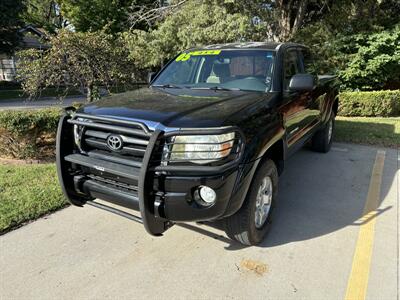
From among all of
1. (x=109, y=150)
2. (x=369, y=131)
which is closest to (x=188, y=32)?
(x=369, y=131)

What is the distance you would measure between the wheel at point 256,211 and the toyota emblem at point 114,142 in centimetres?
117

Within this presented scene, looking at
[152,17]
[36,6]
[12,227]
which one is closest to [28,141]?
[12,227]

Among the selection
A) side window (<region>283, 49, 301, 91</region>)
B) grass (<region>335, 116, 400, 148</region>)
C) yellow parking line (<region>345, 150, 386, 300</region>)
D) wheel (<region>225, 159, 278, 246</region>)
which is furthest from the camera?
grass (<region>335, 116, 400, 148</region>)

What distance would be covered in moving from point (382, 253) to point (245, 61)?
253 cm

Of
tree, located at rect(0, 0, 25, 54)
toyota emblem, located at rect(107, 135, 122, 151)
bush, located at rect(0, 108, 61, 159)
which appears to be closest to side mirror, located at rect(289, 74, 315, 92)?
toyota emblem, located at rect(107, 135, 122, 151)

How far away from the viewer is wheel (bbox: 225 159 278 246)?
9.28 ft

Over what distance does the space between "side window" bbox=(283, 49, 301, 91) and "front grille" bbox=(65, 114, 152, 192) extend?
192 cm

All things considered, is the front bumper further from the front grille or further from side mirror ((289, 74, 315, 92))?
side mirror ((289, 74, 315, 92))

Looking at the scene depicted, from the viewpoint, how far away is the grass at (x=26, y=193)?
3629 mm

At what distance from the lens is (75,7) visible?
23.8 meters

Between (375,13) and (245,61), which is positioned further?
(375,13)

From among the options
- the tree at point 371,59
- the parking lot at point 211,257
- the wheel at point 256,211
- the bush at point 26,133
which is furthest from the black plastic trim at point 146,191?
the tree at point 371,59

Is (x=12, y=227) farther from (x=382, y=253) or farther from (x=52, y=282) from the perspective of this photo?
(x=382, y=253)

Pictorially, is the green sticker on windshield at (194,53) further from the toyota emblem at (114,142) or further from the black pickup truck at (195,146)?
the toyota emblem at (114,142)
